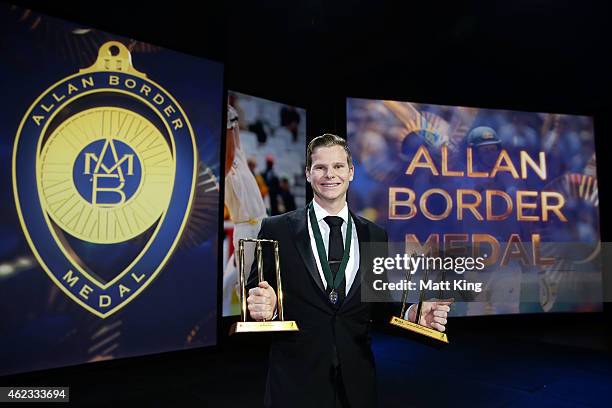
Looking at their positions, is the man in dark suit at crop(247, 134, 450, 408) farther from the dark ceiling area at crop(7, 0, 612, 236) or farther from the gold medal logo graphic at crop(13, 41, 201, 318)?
the dark ceiling area at crop(7, 0, 612, 236)

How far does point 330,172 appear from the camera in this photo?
1.48m

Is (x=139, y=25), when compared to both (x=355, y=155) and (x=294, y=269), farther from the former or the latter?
(x=294, y=269)

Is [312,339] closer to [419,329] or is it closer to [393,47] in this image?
[419,329]

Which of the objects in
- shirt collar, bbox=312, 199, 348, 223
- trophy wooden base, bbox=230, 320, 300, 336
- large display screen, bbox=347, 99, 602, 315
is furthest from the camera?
large display screen, bbox=347, 99, 602, 315

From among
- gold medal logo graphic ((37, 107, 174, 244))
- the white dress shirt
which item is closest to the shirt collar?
the white dress shirt

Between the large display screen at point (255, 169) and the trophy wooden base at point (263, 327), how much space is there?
396 cm

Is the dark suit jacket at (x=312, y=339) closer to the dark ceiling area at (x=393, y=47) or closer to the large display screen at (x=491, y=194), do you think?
the dark ceiling area at (x=393, y=47)

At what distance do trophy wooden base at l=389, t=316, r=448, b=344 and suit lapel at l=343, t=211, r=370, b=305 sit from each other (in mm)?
194

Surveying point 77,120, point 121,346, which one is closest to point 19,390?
point 121,346

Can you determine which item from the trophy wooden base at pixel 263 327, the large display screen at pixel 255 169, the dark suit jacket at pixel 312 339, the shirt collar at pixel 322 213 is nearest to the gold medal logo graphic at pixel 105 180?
the large display screen at pixel 255 169

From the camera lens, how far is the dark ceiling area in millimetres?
5289

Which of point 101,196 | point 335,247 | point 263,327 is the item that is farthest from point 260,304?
point 101,196

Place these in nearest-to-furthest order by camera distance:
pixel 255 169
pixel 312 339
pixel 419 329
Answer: pixel 419 329
pixel 312 339
pixel 255 169

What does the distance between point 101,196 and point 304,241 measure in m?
3.70
